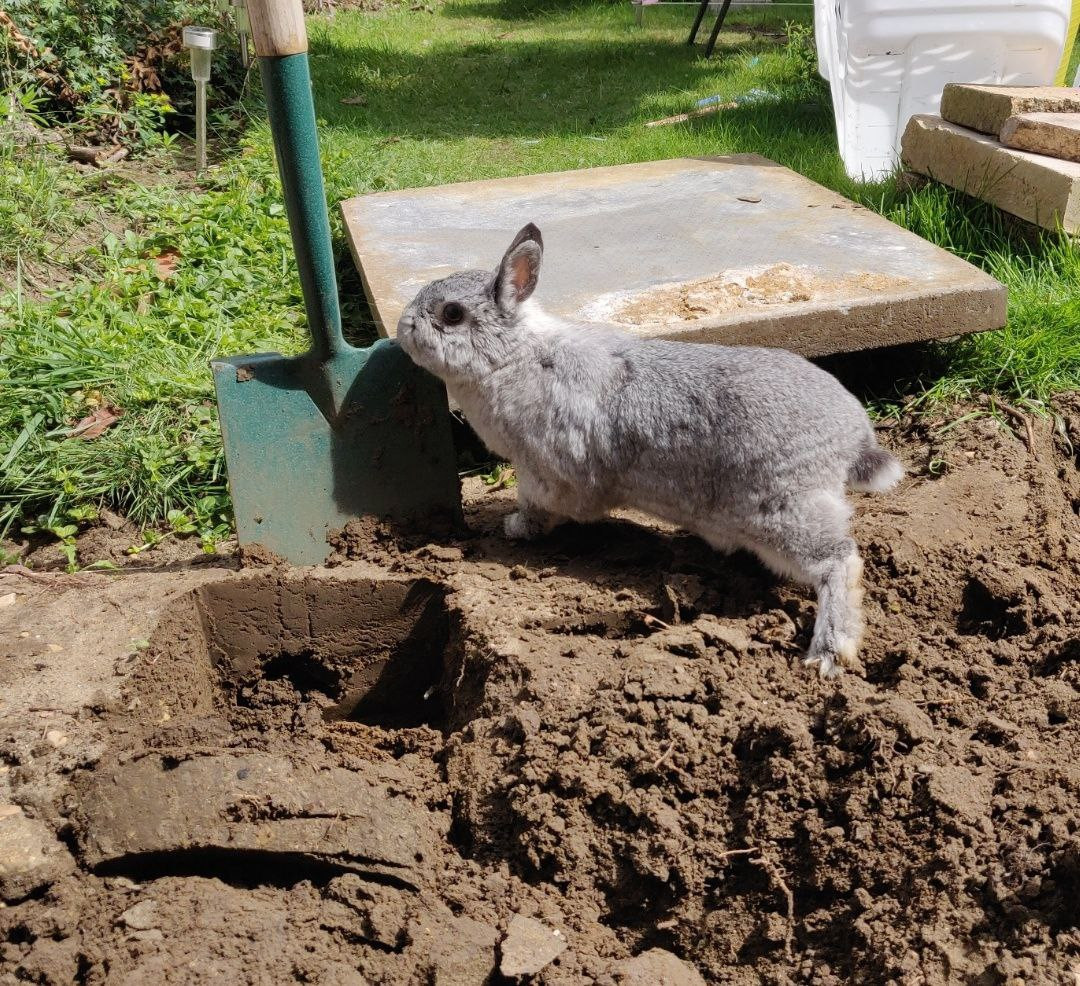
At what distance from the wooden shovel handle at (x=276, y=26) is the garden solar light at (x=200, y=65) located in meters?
3.18

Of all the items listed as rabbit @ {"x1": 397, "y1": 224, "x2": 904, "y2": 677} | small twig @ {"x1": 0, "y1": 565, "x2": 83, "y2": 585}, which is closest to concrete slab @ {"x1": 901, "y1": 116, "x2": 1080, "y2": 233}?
rabbit @ {"x1": 397, "y1": 224, "x2": 904, "y2": 677}

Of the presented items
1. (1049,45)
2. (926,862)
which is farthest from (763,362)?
(1049,45)

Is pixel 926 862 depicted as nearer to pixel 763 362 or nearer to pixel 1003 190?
pixel 763 362

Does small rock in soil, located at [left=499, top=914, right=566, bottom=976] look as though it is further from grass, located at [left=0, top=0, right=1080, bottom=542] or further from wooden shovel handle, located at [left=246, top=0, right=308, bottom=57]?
wooden shovel handle, located at [left=246, top=0, right=308, bottom=57]

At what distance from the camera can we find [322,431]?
3650 mm

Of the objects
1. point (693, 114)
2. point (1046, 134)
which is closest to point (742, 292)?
point (1046, 134)

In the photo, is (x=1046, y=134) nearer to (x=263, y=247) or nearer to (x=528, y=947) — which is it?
(x=263, y=247)

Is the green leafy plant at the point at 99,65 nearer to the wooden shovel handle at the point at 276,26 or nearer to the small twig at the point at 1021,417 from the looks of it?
the wooden shovel handle at the point at 276,26

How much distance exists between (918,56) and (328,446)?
464 cm

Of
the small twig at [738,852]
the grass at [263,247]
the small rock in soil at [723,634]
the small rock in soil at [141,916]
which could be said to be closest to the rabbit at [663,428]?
the small rock in soil at [723,634]

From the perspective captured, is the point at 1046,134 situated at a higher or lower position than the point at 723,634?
higher

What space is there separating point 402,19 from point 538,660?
10456mm

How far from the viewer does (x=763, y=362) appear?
3.30 meters

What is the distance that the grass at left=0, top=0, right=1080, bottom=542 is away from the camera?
13.8ft
